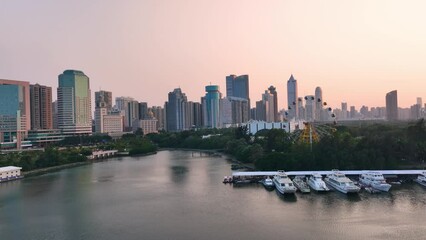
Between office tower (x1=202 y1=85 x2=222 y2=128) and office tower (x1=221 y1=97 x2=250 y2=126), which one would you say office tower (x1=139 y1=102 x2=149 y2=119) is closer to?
office tower (x1=202 y1=85 x2=222 y2=128)

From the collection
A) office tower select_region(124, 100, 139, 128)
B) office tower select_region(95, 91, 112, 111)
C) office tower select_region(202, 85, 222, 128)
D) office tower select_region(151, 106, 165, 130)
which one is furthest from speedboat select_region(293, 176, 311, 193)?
office tower select_region(151, 106, 165, 130)

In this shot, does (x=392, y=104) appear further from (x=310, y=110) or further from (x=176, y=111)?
(x=310, y=110)

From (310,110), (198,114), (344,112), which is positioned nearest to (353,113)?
(344,112)

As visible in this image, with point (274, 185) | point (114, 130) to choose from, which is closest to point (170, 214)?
point (274, 185)

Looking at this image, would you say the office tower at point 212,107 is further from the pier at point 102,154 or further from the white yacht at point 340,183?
the white yacht at point 340,183

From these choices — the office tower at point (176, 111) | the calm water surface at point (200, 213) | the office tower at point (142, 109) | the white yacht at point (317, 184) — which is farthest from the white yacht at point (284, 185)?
the office tower at point (142, 109)

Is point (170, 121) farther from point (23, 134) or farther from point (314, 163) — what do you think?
point (314, 163)
